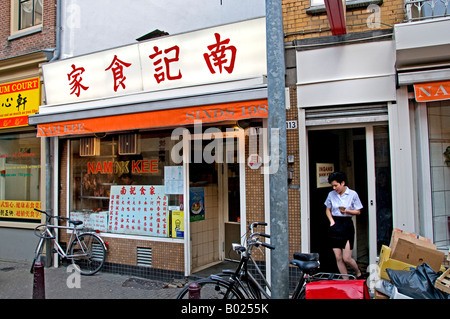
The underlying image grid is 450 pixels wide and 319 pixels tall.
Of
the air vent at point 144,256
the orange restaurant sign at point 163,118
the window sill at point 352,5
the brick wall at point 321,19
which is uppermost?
the window sill at point 352,5

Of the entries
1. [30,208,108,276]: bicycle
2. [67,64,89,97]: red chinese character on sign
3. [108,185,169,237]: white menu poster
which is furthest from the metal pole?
[67,64,89,97]: red chinese character on sign

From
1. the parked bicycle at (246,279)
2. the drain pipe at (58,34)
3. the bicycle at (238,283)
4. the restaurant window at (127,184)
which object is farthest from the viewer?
the drain pipe at (58,34)

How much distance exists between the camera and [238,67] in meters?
6.23

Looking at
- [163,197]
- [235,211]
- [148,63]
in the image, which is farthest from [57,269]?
[148,63]

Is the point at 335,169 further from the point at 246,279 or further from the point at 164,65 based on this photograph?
the point at 164,65

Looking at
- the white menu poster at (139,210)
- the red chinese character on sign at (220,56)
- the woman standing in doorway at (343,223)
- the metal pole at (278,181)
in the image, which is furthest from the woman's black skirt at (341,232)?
the white menu poster at (139,210)

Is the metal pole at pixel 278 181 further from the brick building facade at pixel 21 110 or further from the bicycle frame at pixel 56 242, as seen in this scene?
the brick building facade at pixel 21 110

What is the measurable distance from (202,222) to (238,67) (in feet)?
10.2

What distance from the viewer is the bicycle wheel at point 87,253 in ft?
24.6

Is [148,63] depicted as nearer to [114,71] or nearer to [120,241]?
[114,71]

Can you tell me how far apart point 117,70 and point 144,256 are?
12.4 ft

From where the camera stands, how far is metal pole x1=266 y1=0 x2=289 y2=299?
151 inches

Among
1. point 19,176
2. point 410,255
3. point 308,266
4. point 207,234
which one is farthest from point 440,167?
point 19,176

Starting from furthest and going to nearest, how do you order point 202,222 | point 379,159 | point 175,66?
point 202,222
point 175,66
point 379,159
